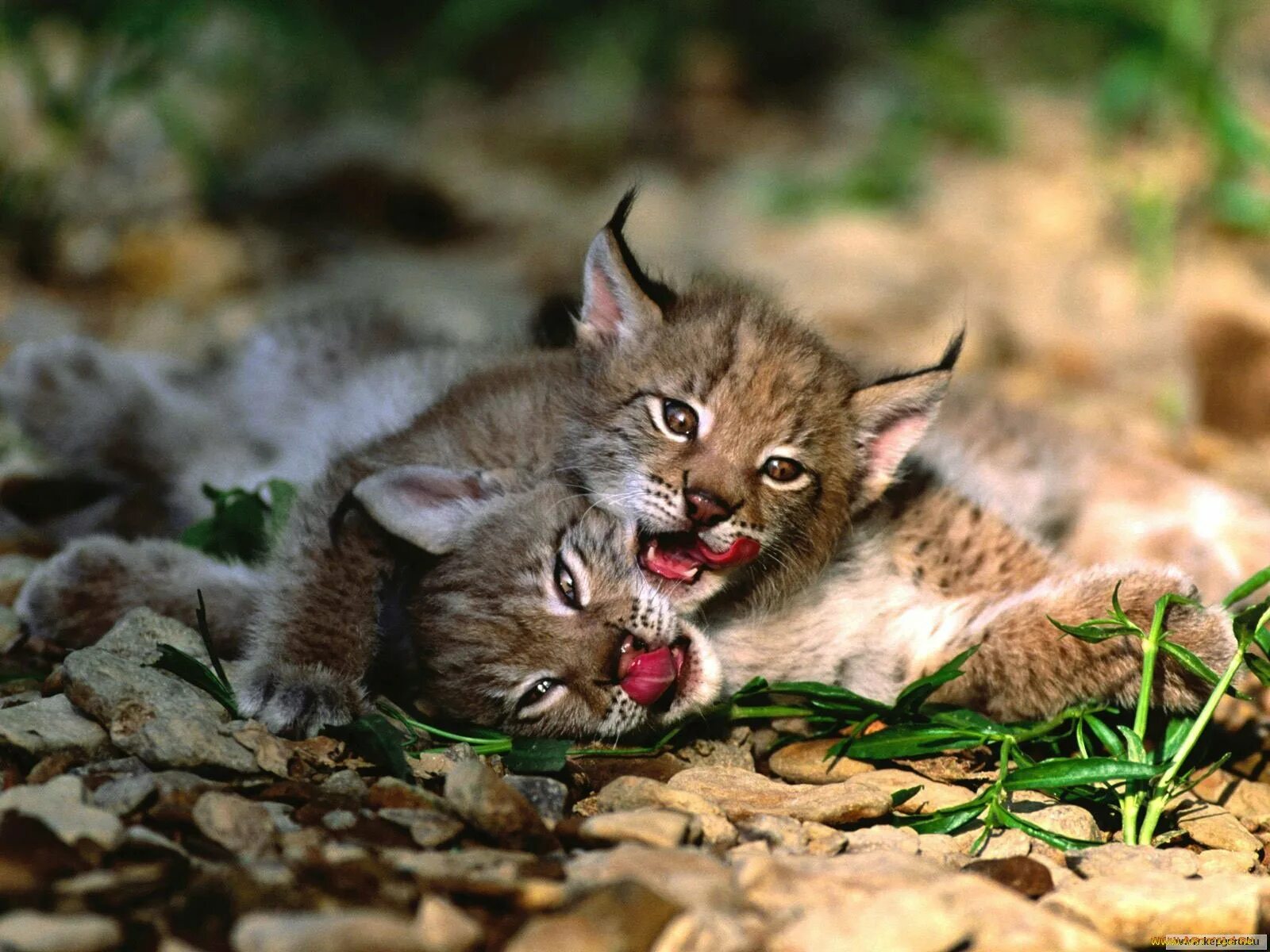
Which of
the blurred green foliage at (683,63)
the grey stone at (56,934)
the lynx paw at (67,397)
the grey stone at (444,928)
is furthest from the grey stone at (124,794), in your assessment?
the blurred green foliage at (683,63)

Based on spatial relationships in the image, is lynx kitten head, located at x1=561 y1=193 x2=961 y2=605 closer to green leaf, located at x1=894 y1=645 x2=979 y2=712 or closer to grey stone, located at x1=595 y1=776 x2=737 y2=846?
green leaf, located at x1=894 y1=645 x2=979 y2=712

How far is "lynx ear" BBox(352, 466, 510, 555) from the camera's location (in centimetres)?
363

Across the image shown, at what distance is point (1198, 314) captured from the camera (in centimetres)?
612

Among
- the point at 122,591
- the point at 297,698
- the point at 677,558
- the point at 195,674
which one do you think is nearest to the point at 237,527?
the point at 122,591

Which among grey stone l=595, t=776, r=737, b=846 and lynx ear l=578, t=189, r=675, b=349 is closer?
grey stone l=595, t=776, r=737, b=846

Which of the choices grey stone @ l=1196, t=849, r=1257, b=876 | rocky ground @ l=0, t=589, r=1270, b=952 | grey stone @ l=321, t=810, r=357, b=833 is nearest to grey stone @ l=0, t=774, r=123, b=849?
rocky ground @ l=0, t=589, r=1270, b=952

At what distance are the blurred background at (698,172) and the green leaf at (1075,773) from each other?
2302mm

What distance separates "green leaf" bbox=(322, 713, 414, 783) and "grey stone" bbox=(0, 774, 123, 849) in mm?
626

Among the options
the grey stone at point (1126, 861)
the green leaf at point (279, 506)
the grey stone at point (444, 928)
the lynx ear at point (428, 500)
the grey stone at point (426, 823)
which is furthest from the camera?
the green leaf at point (279, 506)

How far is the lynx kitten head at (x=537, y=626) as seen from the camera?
3.38 metres

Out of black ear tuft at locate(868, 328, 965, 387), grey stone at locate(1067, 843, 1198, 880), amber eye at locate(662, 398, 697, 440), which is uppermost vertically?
black ear tuft at locate(868, 328, 965, 387)

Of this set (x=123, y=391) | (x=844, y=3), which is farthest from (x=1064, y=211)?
(x=123, y=391)

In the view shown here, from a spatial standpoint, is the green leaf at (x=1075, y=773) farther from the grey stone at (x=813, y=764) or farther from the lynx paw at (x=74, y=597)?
the lynx paw at (x=74, y=597)

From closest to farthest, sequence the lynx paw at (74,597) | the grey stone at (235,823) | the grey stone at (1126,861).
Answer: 1. the grey stone at (235,823)
2. the grey stone at (1126,861)
3. the lynx paw at (74,597)
